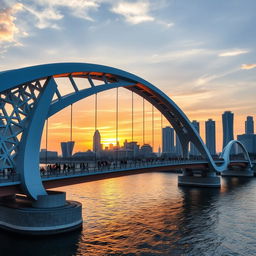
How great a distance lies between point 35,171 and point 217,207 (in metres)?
23.5

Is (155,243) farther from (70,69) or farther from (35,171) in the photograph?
(70,69)

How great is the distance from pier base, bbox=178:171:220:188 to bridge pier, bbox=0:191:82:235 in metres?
38.5

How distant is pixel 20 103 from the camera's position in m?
25.8

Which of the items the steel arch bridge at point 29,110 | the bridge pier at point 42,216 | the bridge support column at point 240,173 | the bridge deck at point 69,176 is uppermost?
the steel arch bridge at point 29,110

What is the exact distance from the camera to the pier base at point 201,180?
59875mm

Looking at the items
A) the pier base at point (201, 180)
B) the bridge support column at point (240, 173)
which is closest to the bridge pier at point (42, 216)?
the pier base at point (201, 180)

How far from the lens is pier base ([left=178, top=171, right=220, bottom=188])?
59875mm

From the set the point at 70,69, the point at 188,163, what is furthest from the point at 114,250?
the point at 188,163

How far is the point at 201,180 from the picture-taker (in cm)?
6088

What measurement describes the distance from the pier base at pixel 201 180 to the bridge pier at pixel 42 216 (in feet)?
126

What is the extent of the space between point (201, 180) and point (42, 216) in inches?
1688

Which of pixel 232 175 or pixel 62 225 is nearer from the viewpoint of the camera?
pixel 62 225

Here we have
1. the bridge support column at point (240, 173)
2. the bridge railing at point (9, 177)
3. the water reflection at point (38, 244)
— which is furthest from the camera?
the bridge support column at point (240, 173)

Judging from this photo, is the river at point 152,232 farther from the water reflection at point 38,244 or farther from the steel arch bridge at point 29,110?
the steel arch bridge at point 29,110
